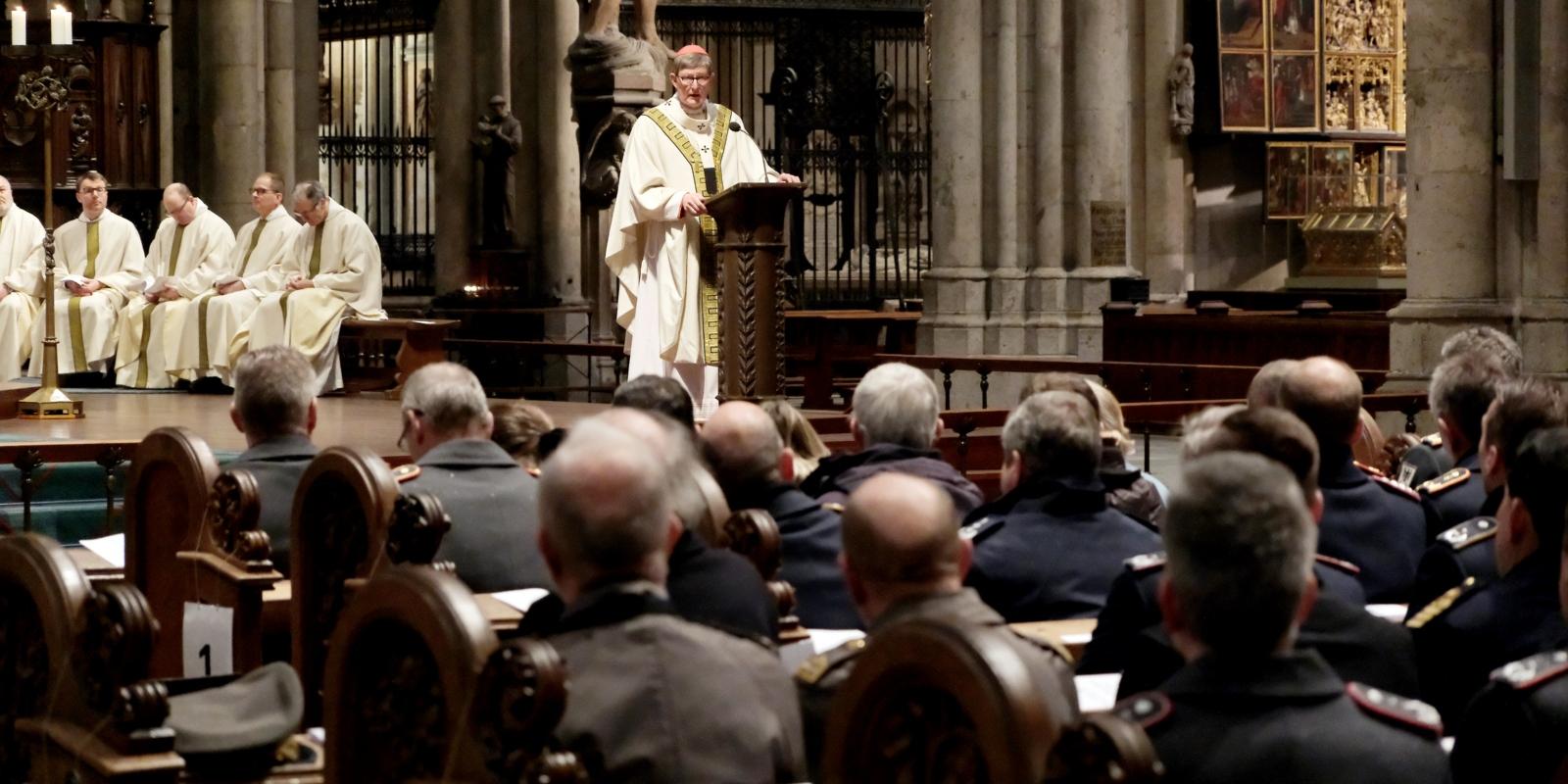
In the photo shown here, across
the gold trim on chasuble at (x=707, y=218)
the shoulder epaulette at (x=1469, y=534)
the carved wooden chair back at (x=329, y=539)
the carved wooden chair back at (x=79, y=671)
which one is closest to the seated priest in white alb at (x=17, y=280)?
the gold trim on chasuble at (x=707, y=218)

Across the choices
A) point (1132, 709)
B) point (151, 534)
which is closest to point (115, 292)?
point (151, 534)

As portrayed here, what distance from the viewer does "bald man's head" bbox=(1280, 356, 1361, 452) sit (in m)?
5.38

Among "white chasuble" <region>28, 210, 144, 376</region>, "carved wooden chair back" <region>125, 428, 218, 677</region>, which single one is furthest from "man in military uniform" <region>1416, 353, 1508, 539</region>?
"white chasuble" <region>28, 210, 144, 376</region>

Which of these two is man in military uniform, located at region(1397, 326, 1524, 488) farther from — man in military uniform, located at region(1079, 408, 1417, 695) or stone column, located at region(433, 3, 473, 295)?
stone column, located at region(433, 3, 473, 295)

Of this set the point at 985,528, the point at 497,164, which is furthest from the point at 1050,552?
the point at 497,164

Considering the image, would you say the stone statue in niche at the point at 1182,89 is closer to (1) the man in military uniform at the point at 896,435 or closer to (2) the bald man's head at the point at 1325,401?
(1) the man in military uniform at the point at 896,435

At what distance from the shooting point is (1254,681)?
279cm

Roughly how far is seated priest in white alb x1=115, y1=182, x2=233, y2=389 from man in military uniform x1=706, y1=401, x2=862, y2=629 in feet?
32.2

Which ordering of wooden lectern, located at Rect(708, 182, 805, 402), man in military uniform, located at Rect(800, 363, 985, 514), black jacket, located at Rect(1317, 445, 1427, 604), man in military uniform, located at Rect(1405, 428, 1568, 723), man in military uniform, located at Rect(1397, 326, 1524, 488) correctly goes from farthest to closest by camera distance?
wooden lectern, located at Rect(708, 182, 805, 402) < man in military uniform, located at Rect(1397, 326, 1524, 488) < man in military uniform, located at Rect(800, 363, 985, 514) < black jacket, located at Rect(1317, 445, 1427, 604) < man in military uniform, located at Rect(1405, 428, 1568, 723)

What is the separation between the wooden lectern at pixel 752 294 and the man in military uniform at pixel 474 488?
3.77 m

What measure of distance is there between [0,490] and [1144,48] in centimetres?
1476

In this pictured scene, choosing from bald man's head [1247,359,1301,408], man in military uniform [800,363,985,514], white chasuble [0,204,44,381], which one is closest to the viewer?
bald man's head [1247,359,1301,408]

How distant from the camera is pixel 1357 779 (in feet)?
9.12

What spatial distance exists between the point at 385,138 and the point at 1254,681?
851 inches
